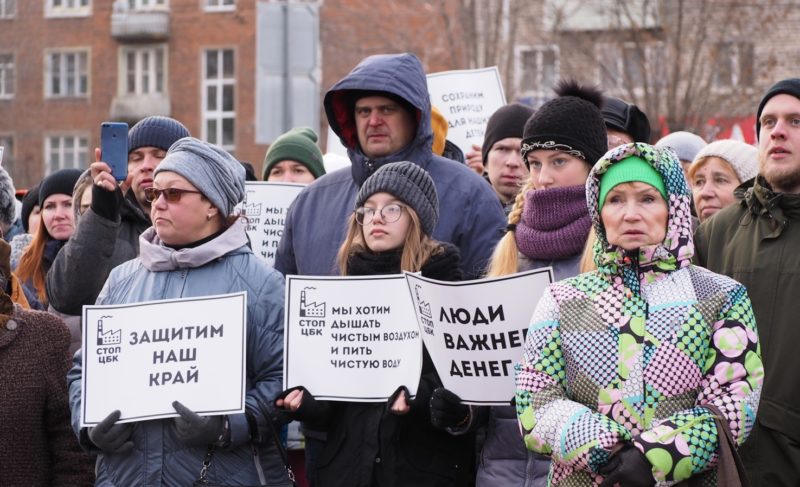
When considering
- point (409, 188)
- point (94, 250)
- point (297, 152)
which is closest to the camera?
point (409, 188)

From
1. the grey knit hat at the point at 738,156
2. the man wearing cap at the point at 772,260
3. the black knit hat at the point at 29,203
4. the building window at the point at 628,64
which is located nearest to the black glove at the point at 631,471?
the man wearing cap at the point at 772,260

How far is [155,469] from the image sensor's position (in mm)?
5223

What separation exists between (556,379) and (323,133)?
29516 mm

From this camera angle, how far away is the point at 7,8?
153 ft

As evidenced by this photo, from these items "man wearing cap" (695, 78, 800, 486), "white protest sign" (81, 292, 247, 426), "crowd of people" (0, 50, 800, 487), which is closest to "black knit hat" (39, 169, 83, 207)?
"crowd of people" (0, 50, 800, 487)

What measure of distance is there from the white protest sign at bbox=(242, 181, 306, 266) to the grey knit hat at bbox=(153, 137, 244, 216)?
1837 mm

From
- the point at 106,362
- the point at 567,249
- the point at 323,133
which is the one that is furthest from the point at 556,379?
the point at 323,133

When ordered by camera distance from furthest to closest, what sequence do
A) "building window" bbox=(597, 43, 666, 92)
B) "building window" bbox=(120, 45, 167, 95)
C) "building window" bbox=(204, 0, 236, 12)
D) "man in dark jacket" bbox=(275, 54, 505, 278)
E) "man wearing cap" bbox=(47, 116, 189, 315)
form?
"building window" bbox=(120, 45, 167, 95) < "building window" bbox=(204, 0, 236, 12) < "building window" bbox=(597, 43, 666, 92) < "man in dark jacket" bbox=(275, 54, 505, 278) < "man wearing cap" bbox=(47, 116, 189, 315)

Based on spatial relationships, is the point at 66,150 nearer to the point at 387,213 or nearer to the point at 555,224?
the point at 387,213

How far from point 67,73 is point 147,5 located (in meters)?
3.92

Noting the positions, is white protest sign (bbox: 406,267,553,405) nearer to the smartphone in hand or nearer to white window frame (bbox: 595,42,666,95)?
the smartphone in hand

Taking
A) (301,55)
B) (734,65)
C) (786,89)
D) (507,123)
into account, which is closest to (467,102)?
(301,55)

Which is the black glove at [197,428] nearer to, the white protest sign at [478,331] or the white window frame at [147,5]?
the white protest sign at [478,331]

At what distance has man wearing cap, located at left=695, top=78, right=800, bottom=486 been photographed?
5238 mm
